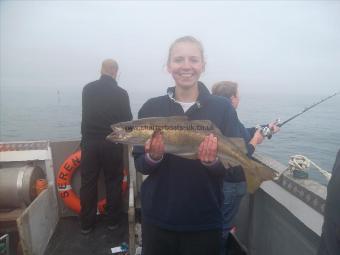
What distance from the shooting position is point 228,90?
4363mm

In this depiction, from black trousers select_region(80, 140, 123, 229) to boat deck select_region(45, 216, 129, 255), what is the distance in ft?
0.55

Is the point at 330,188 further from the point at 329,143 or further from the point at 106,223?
the point at 329,143

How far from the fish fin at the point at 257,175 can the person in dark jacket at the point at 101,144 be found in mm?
2764

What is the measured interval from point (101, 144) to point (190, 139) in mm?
2627

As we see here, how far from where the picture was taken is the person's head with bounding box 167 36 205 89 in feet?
8.20

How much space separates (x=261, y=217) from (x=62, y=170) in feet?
10.6

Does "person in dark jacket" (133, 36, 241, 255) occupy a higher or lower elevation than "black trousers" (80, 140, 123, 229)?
higher

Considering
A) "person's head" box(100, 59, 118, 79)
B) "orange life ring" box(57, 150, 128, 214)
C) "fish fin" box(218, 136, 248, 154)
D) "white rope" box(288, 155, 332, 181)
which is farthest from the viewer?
"orange life ring" box(57, 150, 128, 214)

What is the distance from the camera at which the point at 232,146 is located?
8.05ft

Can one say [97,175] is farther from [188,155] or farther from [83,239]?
[188,155]

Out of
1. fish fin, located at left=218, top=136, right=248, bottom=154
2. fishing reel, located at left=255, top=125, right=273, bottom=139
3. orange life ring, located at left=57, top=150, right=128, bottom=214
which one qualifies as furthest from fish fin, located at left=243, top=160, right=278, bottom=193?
orange life ring, located at left=57, top=150, right=128, bottom=214

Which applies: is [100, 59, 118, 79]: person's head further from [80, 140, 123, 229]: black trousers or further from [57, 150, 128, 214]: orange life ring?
[57, 150, 128, 214]: orange life ring

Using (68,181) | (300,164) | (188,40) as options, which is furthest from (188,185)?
(68,181)

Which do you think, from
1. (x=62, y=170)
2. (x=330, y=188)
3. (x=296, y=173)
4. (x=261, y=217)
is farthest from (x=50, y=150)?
(x=330, y=188)
